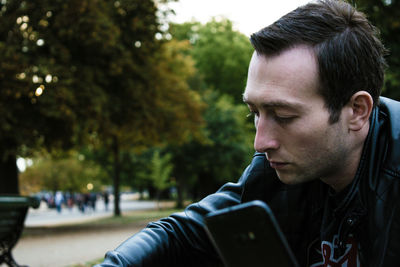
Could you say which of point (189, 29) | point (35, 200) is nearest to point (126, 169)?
point (189, 29)

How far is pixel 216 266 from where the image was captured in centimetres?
147

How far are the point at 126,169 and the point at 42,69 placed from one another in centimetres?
2737

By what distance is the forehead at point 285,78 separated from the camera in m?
1.28

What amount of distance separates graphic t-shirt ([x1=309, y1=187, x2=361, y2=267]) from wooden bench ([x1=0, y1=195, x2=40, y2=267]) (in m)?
3.97

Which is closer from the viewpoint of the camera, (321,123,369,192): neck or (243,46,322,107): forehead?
(243,46,322,107): forehead

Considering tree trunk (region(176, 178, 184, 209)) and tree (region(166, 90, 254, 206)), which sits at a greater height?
tree (region(166, 90, 254, 206))

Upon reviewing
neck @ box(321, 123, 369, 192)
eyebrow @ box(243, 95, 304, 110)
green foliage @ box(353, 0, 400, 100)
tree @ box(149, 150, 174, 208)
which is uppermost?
green foliage @ box(353, 0, 400, 100)

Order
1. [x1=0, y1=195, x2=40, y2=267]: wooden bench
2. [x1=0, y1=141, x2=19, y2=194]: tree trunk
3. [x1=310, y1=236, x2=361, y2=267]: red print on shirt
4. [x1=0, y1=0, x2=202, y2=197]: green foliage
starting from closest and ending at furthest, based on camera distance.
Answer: [x1=310, y1=236, x2=361, y2=267]: red print on shirt → [x1=0, y1=195, x2=40, y2=267]: wooden bench → [x1=0, y1=0, x2=202, y2=197]: green foliage → [x1=0, y1=141, x2=19, y2=194]: tree trunk

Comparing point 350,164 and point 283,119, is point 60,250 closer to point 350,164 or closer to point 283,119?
point 350,164

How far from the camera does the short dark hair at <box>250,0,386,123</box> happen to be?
4.44 ft

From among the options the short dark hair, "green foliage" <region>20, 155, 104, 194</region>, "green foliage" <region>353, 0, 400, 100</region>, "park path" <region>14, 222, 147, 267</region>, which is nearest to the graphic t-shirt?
the short dark hair

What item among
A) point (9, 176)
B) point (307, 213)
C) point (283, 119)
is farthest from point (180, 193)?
point (283, 119)

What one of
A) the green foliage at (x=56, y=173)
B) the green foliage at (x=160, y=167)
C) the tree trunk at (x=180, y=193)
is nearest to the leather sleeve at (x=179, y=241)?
the green foliage at (x=160, y=167)

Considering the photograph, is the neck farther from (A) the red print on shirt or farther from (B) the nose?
(B) the nose
